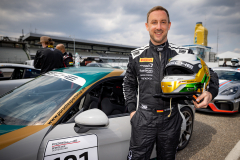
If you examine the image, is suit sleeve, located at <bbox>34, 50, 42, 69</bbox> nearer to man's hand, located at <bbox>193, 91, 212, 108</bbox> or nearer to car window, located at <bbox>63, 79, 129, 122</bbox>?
car window, located at <bbox>63, 79, 129, 122</bbox>

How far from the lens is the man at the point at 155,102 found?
1396 mm

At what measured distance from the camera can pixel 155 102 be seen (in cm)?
142

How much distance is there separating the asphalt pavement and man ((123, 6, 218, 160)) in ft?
4.13

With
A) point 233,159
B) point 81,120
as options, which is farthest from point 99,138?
point 233,159

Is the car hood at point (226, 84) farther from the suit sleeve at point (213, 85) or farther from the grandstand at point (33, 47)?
the grandstand at point (33, 47)

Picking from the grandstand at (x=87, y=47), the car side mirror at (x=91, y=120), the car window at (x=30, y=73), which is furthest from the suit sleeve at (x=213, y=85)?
the grandstand at (x=87, y=47)

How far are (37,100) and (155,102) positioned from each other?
126cm

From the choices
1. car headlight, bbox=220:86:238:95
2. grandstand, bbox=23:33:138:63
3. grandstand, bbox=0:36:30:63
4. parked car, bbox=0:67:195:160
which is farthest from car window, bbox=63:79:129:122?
grandstand, bbox=0:36:30:63

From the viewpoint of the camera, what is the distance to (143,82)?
4.87ft

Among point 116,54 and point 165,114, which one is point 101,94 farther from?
point 116,54

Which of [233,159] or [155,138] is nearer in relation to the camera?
[155,138]

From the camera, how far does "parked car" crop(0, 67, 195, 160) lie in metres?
1.18

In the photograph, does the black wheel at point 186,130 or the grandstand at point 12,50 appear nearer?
the black wheel at point 186,130

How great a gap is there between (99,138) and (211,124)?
3.42 metres
